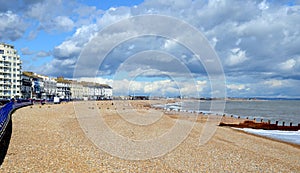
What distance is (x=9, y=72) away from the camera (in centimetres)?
7538

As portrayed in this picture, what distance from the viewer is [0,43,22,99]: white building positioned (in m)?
73.2

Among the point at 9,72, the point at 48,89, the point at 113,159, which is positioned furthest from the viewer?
the point at 48,89

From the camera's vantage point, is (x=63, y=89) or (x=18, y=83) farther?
(x=63, y=89)

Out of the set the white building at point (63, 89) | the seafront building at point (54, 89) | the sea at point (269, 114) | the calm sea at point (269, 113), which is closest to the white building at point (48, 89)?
the seafront building at point (54, 89)

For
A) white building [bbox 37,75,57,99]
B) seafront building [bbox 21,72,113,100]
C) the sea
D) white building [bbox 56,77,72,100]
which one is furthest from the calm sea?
white building [bbox 56,77,72,100]

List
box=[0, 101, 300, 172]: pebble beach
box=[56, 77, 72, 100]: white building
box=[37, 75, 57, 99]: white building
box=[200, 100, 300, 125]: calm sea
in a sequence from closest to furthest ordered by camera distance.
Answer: box=[0, 101, 300, 172]: pebble beach, box=[200, 100, 300, 125]: calm sea, box=[37, 75, 57, 99]: white building, box=[56, 77, 72, 100]: white building

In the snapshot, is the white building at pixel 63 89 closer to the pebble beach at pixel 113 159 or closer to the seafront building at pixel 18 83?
the seafront building at pixel 18 83

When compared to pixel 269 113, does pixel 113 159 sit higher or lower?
higher

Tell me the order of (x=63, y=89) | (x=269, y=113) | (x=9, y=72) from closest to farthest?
(x=269, y=113) → (x=9, y=72) → (x=63, y=89)

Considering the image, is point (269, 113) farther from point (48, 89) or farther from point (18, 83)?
point (48, 89)

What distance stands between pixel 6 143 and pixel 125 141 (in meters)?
5.63

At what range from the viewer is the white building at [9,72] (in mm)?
73250

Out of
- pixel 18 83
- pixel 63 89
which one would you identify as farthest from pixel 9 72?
pixel 63 89

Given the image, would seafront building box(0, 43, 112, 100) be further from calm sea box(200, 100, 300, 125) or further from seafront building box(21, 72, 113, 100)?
calm sea box(200, 100, 300, 125)
